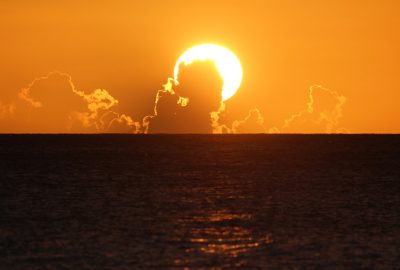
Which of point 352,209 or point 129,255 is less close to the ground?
point 352,209

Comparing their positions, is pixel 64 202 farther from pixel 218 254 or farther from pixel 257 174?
pixel 257 174

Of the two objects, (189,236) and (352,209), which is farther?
(352,209)

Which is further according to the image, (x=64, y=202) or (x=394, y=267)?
(x=64, y=202)

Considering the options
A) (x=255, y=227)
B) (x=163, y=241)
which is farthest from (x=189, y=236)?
(x=255, y=227)

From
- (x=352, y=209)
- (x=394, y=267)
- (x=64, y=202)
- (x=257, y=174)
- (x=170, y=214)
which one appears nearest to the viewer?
(x=394, y=267)

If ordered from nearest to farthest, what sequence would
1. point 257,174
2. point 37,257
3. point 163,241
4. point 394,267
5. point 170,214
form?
point 394,267 → point 37,257 → point 163,241 → point 170,214 → point 257,174

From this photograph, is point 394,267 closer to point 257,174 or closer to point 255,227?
point 255,227

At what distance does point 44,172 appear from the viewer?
12381 cm

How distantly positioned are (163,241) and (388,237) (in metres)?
12.7

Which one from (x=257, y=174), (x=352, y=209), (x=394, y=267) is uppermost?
(x=257, y=174)

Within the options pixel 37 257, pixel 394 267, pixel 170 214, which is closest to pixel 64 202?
pixel 170 214

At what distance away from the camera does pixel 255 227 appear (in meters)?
→ 52.7

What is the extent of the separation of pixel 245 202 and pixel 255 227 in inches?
781

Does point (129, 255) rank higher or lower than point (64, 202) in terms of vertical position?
lower
